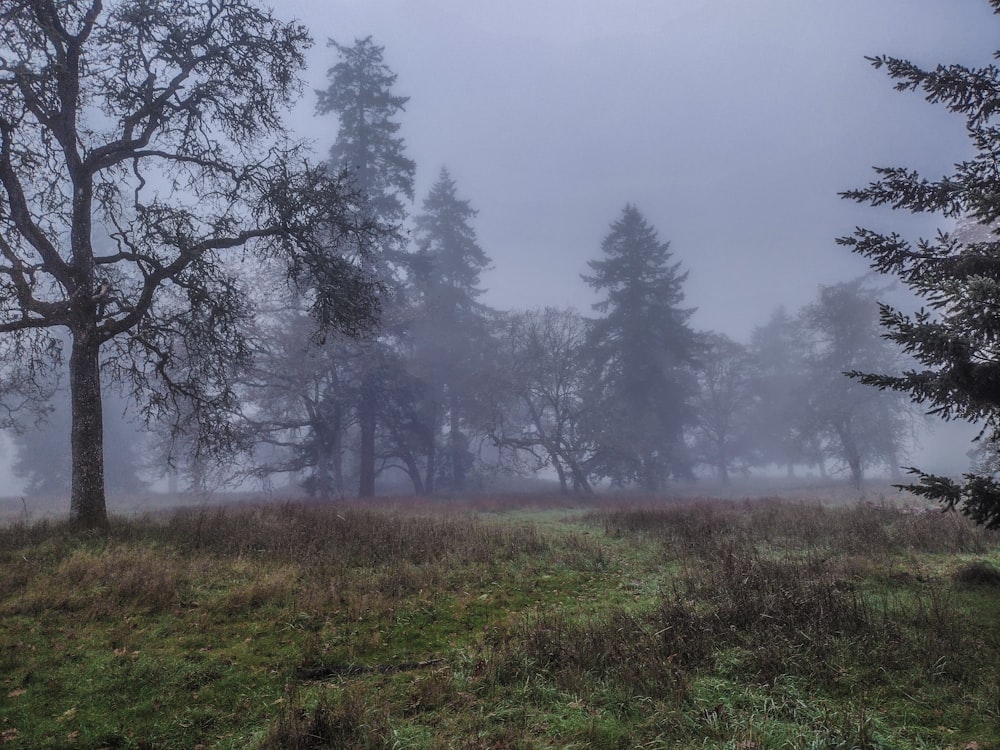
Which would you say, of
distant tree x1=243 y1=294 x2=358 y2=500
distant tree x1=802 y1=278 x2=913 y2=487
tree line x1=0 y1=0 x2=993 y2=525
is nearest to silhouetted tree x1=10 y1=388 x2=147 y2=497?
tree line x1=0 y1=0 x2=993 y2=525

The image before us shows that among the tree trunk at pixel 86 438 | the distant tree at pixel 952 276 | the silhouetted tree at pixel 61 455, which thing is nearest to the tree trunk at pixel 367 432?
the tree trunk at pixel 86 438

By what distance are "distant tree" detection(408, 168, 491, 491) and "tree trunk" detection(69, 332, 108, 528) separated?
61.4 ft

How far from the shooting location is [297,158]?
12555 millimetres

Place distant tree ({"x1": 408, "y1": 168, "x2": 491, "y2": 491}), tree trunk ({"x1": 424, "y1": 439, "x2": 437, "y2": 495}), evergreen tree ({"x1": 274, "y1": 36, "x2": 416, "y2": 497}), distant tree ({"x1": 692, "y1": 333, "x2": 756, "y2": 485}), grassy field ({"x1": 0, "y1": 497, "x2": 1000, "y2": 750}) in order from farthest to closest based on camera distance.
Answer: distant tree ({"x1": 692, "y1": 333, "x2": 756, "y2": 485}) < distant tree ({"x1": 408, "y1": 168, "x2": 491, "y2": 491}) < tree trunk ({"x1": 424, "y1": 439, "x2": 437, "y2": 495}) < evergreen tree ({"x1": 274, "y1": 36, "x2": 416, "y2": 497}) < grassy field ({"x1": 0, "y1": 497, "x2": 1000, "y2": 750})

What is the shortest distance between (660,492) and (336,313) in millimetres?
26170

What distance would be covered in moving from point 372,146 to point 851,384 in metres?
33.0

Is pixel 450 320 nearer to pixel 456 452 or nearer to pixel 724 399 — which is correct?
pixel 456 452

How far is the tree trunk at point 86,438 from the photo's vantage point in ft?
32.5

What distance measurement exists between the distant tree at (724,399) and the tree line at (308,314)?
237 mm

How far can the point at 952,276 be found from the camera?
6.65 meters

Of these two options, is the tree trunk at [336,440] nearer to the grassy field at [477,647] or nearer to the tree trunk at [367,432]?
the tree trunk at [367,432]

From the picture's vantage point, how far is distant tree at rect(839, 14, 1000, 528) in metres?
5.51

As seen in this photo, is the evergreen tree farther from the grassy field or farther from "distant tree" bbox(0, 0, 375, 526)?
the grassy field

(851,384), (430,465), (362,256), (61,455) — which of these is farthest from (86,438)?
(851,384)
